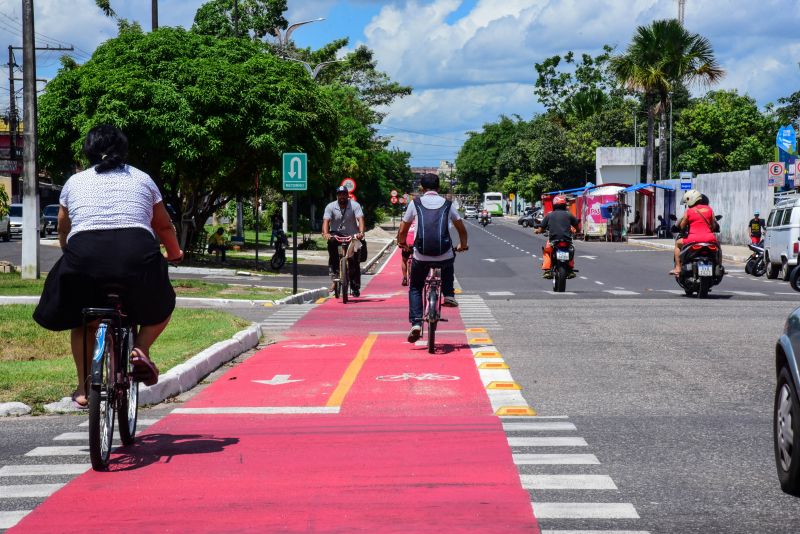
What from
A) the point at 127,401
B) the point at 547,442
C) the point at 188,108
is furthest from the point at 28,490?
the point at 188,108

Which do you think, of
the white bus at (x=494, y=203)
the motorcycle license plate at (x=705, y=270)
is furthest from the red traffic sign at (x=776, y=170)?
the white bus at (x=494, y=203)

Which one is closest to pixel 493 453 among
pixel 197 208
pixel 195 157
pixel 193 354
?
pixel 193 354

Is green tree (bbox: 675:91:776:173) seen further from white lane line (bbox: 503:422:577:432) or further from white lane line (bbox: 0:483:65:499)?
white lane line (bbox: 0:483:65:499)

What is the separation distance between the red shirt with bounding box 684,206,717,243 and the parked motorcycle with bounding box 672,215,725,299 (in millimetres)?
94

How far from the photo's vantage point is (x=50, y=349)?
512 inches

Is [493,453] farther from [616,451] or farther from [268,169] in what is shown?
[268,169]

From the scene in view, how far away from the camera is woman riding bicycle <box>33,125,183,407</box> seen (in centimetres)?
649

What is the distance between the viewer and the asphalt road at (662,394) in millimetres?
5711

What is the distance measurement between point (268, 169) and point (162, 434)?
2896 cm

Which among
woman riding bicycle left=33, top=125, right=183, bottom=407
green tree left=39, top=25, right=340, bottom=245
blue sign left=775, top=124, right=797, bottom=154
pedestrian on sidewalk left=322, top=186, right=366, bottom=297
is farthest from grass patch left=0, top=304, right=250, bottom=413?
blue sign left=775, top=124, right=797, bottom=154

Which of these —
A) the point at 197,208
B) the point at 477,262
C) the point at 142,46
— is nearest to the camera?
the point at 142,46

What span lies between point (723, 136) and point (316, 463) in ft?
310

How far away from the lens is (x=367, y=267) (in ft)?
133

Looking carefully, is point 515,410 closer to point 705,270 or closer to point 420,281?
point 420,281
